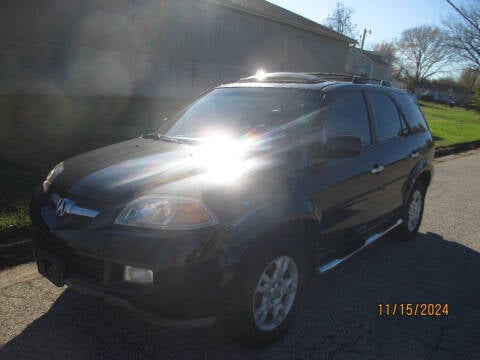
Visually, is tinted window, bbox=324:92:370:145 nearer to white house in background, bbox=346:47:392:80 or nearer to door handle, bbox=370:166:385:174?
door handle, bbox=370:166:385:174

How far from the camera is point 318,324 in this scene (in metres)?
3.23

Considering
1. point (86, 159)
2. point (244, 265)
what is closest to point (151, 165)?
point (86, 159)

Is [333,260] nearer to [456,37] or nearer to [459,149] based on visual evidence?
[459,149]

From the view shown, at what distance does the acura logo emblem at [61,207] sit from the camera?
8.90ft

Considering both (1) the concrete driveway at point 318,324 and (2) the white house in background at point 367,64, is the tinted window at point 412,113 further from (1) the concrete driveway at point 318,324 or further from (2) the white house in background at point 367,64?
(2) the white house in background at point 367,64

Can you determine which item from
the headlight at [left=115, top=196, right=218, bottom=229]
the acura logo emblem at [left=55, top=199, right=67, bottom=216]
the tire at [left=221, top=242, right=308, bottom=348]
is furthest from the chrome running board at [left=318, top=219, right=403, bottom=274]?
the acura logo emblem at [left=55, top=199, right=67, bottom=216]

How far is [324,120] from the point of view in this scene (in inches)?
133

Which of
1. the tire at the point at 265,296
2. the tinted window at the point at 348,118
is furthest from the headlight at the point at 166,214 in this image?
the tinted window at the point at 348,118

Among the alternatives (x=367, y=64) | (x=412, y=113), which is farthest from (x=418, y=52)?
(x=412, y=113)

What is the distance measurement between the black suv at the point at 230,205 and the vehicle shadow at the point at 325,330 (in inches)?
11.2

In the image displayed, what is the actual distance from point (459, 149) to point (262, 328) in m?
14.8

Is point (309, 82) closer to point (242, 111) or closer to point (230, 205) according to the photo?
point (242, 111)

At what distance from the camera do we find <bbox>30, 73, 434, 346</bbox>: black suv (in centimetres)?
238
